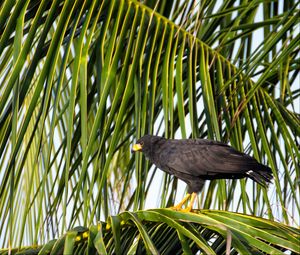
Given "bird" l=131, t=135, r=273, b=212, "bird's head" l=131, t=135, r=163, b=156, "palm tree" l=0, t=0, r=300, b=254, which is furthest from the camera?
"bird's head" l=131, t=135, r=163, b=156

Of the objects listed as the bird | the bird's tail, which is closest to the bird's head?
the bird

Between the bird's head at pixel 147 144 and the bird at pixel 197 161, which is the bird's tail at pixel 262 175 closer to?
the bird at pixel 197 161

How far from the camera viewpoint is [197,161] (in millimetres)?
4070

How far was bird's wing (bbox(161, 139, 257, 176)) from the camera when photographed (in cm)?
375

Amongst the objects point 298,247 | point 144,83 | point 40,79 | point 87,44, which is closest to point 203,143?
point 144,83

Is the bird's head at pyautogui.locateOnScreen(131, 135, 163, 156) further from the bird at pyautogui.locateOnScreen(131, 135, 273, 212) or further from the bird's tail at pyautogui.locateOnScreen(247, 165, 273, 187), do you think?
the bird's tail at pyautogui.locateOnScreen(247, 165, 273, 187)

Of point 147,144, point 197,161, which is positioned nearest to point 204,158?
point 197,161

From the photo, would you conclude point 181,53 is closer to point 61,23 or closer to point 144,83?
point 144,83

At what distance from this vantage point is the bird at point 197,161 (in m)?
3.72

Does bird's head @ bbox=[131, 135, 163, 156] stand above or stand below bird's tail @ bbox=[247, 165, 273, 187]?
above

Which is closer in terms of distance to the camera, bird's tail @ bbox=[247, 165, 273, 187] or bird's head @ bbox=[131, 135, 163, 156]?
bird's tail @ bbox=[247, 165, 273, 187]

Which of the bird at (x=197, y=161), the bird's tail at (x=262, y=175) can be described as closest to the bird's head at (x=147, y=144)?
the bird at (x=197, y=161)

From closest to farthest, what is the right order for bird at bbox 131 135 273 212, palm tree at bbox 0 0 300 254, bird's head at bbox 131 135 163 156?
palm tree at bbox 0 0 300 254 → bird at bbox 131 135 273 212 → bird's head at bbox 131 135 163 156

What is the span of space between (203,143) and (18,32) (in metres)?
1.23
